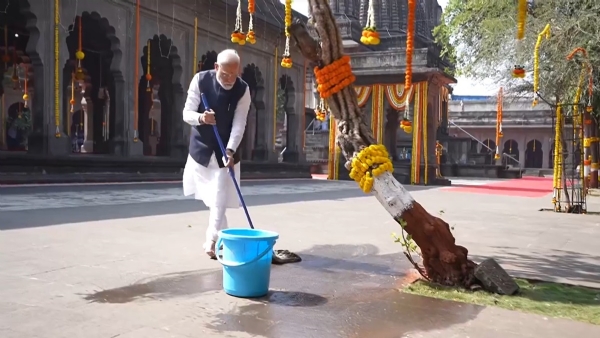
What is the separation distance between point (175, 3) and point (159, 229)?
1441cm

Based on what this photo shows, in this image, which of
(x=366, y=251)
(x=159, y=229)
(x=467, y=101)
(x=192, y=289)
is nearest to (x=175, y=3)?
(x=159, y=229)

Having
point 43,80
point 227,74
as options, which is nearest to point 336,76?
point 227,74

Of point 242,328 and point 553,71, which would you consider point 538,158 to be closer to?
point 553,71

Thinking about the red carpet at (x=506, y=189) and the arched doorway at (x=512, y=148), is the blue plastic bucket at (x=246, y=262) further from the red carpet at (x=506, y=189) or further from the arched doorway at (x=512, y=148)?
the arched doorway at (x=512, y=148)

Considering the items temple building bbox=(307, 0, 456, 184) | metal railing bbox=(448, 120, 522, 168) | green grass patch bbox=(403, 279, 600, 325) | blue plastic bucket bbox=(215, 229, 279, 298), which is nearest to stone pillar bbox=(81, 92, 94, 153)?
temple building bbox=(307, 0, 456, 184)

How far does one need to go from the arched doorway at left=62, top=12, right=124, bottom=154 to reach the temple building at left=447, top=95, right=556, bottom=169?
28.9m

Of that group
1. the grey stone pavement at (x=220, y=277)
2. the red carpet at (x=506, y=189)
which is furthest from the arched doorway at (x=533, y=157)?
the grey stone pavement at (x=220, y=277)

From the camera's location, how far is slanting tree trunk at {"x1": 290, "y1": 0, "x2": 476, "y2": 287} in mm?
4324

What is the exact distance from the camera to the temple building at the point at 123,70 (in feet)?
48.9

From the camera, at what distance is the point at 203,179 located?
16.6 ft

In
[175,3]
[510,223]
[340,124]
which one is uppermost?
[175,3]

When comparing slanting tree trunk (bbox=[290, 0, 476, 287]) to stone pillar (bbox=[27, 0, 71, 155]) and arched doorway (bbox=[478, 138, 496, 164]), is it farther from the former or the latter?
arched doorway (bbox=[478, 138, 496, 164])

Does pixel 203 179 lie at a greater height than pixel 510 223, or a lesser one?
greater

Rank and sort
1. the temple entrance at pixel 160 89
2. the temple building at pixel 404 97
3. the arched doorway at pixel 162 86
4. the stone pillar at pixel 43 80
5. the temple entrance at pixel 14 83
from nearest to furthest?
1. the stone pillar at pixel 43 80
2. the temple entrance at pixel 14 83
3. the arched doorway at pixel 162 86
4. the temple entrance at pixel 160 89
5. the temple building at pixel 404 97
